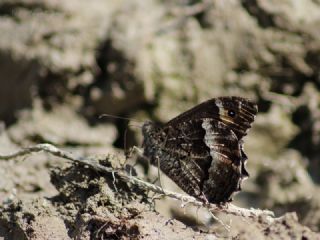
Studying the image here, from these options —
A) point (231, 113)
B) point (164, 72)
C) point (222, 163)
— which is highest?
point (231, 113)

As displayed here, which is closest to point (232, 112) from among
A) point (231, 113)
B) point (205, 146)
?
point (231, 113)

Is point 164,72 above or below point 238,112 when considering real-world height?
below

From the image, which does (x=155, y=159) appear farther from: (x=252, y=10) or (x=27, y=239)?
(x=252, y=10)

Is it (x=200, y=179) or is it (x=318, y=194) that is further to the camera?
(x=318, y=194)

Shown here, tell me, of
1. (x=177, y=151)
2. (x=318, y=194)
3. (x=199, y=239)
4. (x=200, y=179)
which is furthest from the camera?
(x=318, y=194)

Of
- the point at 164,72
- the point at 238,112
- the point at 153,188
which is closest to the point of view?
the point at 153,188

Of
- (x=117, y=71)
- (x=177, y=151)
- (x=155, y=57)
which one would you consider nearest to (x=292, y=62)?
(x=155, y=57)

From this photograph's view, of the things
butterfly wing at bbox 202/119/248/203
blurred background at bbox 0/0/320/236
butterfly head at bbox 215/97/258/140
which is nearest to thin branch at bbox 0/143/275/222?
butterfly wing at bbox 202/119/248/203

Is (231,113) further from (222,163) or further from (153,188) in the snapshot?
(153,188)
